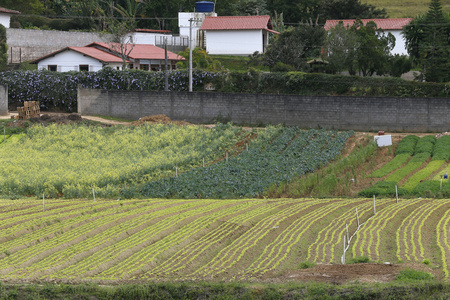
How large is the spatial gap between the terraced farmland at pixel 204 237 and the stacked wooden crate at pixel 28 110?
67.0ft

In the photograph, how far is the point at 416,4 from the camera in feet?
297

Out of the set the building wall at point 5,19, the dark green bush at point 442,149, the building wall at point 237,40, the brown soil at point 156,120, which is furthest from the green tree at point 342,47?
the building wall at point 5,19

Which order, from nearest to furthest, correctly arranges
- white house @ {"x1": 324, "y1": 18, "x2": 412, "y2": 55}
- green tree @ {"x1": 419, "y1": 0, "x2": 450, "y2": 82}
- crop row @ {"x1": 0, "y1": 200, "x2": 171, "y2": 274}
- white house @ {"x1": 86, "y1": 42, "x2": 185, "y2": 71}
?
crop row @ {"x1": 0, "y1": 200, "x2": 171, "y2": 274} → green tree @ {"x1": 419, "y1": 0, "x2": 450, "y2": 82} → white house @ {"x1": 86, "y1": 42, "x2": 185, "y2": 71} → white house @ {"x1": 324, "y1": 18, "x2": 412, "y2": 55}

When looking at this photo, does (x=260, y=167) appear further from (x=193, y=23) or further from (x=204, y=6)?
(x=204, y=6)

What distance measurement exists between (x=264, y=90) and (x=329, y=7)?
30.3 meters

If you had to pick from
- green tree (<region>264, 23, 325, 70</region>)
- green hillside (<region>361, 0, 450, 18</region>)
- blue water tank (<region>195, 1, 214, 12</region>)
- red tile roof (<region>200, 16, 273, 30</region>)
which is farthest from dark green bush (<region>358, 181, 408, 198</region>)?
green hillside (<region>361, 0, 450, 18</region>)

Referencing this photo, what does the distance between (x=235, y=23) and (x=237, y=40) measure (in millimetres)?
1880

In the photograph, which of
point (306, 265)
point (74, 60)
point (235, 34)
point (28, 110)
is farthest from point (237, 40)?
point (306, 265)

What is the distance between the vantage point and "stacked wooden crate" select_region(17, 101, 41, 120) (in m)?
44.9

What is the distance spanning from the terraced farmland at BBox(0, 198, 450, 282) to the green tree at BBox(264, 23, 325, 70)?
30.7 metres

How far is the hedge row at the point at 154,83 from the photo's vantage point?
4716 cm

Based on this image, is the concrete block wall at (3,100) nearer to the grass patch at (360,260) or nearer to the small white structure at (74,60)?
the small white structure at (74,60)

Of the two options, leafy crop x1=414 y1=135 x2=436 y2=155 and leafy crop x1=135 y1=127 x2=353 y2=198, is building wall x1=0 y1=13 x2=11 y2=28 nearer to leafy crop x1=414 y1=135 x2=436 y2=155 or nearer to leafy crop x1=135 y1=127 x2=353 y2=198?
leafy crop x1=135 y1=127 x2=353 y2=198

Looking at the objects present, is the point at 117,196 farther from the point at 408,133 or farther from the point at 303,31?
the point at 303,31
